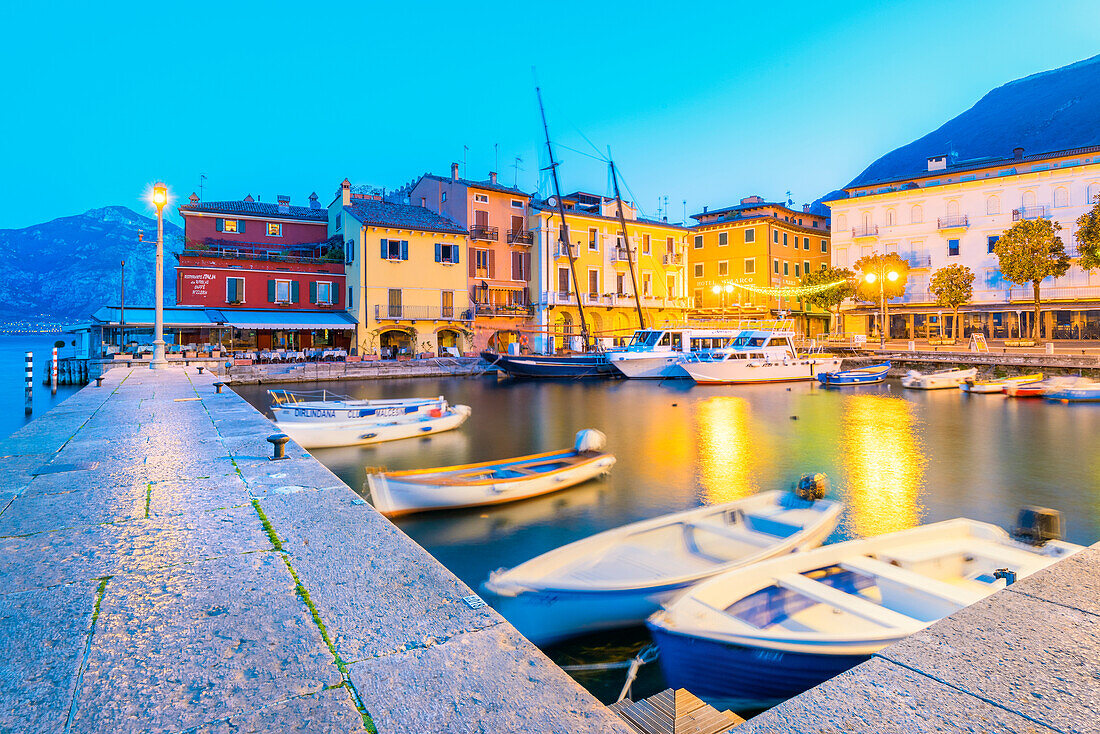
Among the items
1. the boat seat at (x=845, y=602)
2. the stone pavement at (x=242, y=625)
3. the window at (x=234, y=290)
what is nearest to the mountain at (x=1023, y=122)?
the window at (x=234, y=290)

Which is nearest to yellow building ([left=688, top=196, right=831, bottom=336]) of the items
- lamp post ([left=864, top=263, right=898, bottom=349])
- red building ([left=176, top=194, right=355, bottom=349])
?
lamp post ([left=864, top=263, right=898, bottom=349])

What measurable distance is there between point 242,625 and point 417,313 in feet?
131

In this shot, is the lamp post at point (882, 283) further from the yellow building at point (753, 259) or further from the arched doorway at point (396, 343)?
the arched doorway at point (396, 343)

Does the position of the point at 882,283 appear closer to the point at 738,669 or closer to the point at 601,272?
the point at 601,272

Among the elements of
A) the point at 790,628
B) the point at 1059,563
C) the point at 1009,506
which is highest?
the point at 1059,563

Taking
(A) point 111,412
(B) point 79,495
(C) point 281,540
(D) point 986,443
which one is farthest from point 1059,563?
(D) point 986,443

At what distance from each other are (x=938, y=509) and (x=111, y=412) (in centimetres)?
1549

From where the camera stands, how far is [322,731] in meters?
2.03

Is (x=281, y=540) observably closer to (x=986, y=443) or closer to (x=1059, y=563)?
(x=1059, y=563)

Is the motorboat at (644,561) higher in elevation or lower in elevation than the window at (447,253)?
lower

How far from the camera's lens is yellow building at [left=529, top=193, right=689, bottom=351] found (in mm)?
46656

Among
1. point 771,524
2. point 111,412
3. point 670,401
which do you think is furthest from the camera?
point 670,401

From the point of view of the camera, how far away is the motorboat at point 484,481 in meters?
9.50

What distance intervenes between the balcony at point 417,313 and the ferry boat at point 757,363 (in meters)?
17.2
